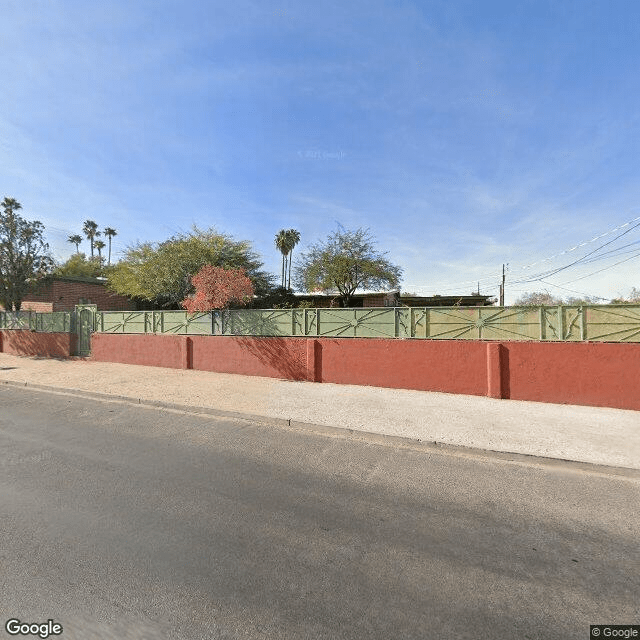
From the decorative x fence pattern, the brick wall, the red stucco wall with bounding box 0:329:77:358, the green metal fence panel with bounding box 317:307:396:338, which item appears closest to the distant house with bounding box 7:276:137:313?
the brick wall

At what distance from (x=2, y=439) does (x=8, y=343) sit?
18697 mm

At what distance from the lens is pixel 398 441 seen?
232 inches

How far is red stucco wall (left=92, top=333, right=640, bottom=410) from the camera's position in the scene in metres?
8.14

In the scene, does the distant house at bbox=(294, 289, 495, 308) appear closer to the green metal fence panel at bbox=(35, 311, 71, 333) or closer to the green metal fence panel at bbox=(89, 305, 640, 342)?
the green metal fence panel at bbox=(89, 305, 640, 342)

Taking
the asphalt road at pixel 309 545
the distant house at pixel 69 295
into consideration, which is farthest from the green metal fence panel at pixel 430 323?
the distant house at pixel 69 295

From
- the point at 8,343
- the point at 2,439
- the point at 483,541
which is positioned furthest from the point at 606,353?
the point at 8,343

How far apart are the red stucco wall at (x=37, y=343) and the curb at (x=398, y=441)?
34.8 ft

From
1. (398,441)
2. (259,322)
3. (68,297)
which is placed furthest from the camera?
(68,297)

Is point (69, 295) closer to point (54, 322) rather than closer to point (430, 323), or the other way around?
point (54, 322)

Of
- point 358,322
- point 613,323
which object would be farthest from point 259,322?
point 613,323

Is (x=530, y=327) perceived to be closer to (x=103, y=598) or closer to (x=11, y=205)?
(x=103, y=598)

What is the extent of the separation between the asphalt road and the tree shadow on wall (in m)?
6.32

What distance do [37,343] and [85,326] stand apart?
3776 mm

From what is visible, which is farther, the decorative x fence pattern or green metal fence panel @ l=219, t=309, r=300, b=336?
green metal fence panel @ l=219, t=309, r=300, b=336
